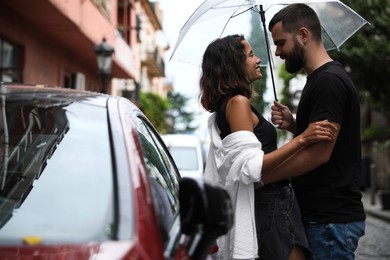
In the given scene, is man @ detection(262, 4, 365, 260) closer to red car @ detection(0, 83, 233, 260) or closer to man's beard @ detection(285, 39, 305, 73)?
man's beard @ detection(285, 39, 305, 73)

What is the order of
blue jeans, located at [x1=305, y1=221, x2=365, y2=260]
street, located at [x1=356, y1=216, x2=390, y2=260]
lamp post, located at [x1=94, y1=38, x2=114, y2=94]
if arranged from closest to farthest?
blue jeans, located at [x1=305, y1=221, x2=365, y2=260] → street, located at [x1=356, y1=216, x2=390, y2=260] → lamp post, located at [x1=94, y1=38, x2=114, y2=94]

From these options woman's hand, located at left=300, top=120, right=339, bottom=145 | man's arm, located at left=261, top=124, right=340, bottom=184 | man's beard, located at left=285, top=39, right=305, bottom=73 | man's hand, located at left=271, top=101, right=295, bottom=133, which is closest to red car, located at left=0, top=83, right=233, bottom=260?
man's arm, located at left=261, top=124, right=340, bottom=184

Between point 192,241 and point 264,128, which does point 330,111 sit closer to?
point 264,128

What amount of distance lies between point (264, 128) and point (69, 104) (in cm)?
106

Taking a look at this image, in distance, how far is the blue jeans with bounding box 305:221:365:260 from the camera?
3123mm

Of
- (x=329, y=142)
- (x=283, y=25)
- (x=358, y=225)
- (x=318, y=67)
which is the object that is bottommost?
(x=358, y=225)

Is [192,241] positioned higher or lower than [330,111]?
lower

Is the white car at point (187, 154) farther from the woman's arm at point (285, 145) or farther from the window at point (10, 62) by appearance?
the woman's arm at point (285, 145)

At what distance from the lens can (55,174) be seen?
237 cm

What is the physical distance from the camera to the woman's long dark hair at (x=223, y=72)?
3.34 meters

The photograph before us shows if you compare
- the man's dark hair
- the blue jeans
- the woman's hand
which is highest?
the man's dark hair

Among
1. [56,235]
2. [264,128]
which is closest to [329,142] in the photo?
[264,128]

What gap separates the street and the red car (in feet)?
23.5

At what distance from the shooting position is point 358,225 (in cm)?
317
